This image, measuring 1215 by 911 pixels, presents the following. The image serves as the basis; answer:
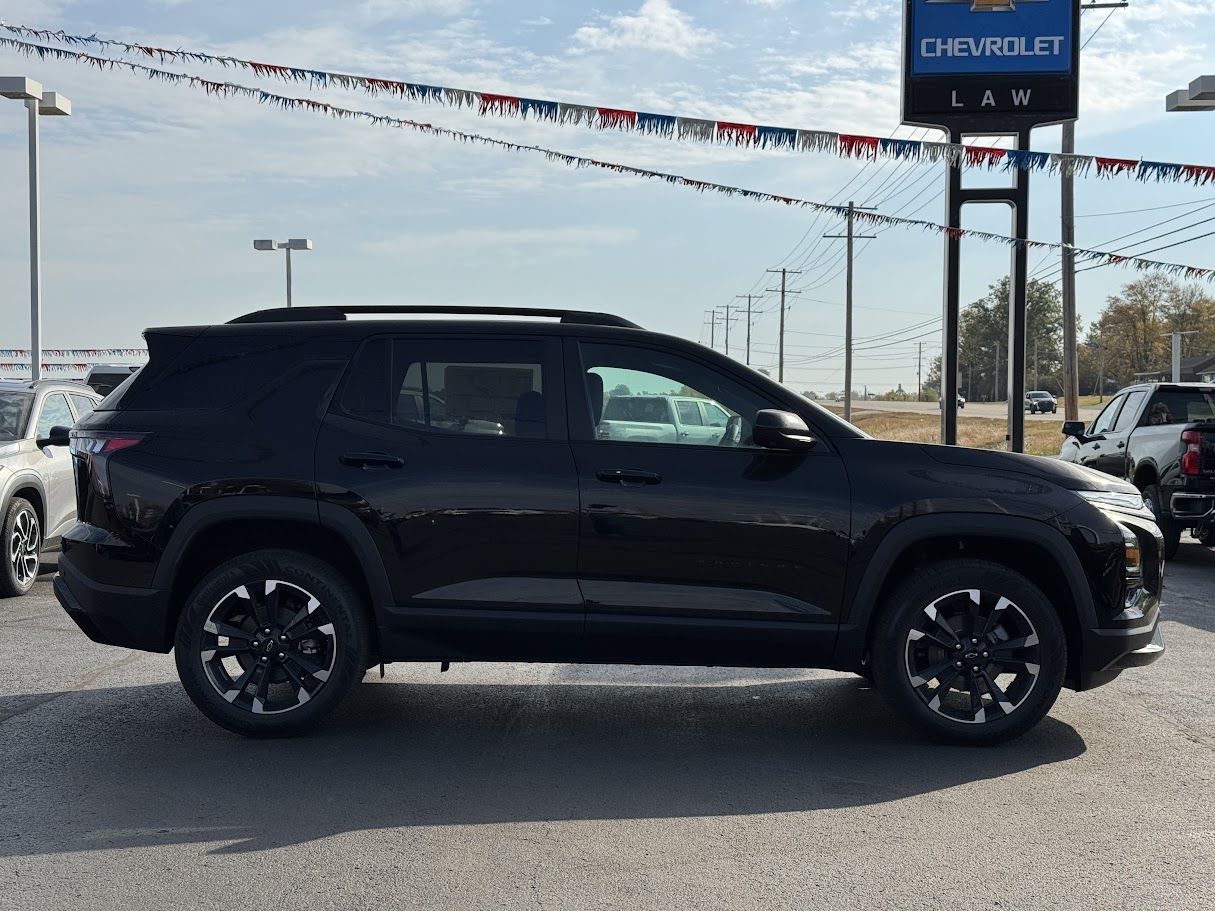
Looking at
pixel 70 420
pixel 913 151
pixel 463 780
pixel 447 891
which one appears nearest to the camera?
pixel 447 891

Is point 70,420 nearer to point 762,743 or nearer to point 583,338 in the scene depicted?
point 583,338

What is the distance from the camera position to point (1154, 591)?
5660 mm

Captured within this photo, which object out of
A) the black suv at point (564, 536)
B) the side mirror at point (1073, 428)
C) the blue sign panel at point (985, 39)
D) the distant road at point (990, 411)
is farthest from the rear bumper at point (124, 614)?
the distant road at point (990, 411)

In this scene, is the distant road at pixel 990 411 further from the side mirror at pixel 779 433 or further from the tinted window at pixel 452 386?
the tinted window at pixel 452 386

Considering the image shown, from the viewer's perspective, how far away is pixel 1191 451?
458 inches

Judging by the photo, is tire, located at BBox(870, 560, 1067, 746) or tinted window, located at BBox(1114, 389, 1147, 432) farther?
tinted window, located at BBox(1114, 389, 1147, 432)

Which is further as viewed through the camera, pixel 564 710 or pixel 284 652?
Answer: pixel 564 710

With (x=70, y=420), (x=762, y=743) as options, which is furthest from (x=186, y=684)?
(x=70, y=420)

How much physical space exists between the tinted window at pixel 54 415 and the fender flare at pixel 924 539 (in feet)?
24.1

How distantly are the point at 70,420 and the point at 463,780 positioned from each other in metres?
7.41

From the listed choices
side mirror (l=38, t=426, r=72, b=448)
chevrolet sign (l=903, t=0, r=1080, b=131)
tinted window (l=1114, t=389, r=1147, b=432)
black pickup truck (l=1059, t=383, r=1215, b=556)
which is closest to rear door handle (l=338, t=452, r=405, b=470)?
side mirror (l=38, t=426, r=72, b=448)

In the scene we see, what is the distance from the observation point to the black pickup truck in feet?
38.1

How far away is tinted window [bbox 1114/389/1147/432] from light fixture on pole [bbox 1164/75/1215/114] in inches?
161

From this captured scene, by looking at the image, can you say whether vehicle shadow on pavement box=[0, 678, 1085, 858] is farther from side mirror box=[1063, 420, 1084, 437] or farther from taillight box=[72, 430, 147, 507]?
side mirror box=[1063, 420, 1084, 437]
